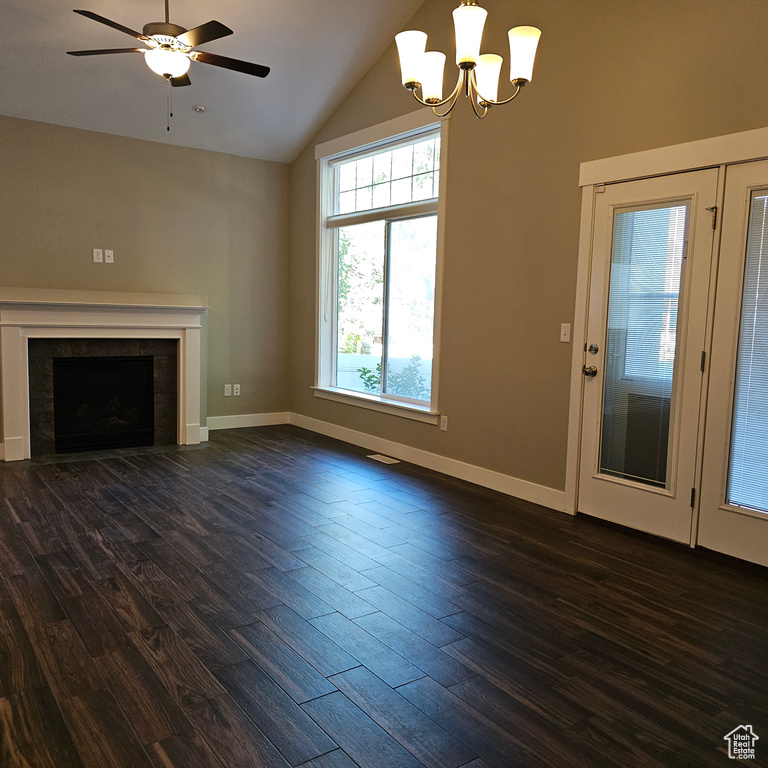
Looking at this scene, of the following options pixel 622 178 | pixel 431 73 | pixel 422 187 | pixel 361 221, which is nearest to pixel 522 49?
pixel 431 73

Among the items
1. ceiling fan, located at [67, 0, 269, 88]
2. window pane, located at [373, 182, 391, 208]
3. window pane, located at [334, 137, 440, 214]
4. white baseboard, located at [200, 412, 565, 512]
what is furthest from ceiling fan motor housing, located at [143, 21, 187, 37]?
white baseboard, located at [200, 412, 565, 512]

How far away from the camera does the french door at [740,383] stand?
305 cm

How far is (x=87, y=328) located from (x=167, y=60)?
2.56 m

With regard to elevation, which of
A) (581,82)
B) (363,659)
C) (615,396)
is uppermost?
(581,82)

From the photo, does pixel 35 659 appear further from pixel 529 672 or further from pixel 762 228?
pixel 762 228

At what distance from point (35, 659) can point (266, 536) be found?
1414 millimetres

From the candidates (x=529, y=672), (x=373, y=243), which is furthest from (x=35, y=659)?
(x=373, y=243)

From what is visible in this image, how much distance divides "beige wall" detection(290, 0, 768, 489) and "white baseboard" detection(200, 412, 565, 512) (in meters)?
0.06

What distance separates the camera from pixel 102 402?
219 inches

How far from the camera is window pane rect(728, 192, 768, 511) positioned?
3.04 meters

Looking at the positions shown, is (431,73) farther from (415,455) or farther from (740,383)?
(415,455)

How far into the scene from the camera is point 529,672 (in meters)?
2.17

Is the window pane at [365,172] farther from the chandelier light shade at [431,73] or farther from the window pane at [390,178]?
the chandelier light shade at [431,73]

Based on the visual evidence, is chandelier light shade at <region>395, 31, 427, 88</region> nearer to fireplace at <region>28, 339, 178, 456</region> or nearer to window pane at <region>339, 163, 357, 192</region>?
window pane at <region>339, 163, 357, 192</region>
